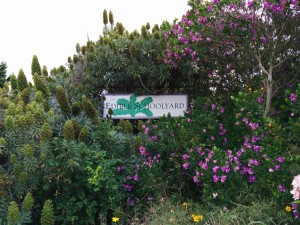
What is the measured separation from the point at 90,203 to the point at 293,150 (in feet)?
8.06

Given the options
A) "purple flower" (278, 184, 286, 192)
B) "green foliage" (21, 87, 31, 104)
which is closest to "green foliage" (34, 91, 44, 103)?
"green foliage" (21, 87, 31, 104)

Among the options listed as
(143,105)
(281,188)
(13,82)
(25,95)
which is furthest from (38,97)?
(281,188)

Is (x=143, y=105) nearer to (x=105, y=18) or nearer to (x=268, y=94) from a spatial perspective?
(x=268, y=94)

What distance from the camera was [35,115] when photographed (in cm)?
519

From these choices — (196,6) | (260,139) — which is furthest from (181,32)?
(260,139)

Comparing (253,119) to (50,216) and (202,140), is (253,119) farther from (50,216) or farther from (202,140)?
(50,216)

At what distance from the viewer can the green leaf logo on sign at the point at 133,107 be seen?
763cm

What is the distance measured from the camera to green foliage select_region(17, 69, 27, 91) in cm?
627

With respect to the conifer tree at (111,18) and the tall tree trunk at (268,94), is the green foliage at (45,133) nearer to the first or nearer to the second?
the tall tree trunk at (268,94)

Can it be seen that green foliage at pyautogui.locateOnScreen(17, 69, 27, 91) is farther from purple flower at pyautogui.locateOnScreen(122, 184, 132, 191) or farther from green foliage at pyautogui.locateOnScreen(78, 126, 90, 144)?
purple flower at pyautogui.locateOnScreen(122, 184, 132, 191)

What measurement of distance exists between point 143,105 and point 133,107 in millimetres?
184

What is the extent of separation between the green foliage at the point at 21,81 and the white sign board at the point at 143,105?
1.70 meters

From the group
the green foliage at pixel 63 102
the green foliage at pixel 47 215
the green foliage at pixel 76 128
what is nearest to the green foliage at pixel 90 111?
the green foliage at pixel 63 102

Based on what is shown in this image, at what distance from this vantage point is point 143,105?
769cm
